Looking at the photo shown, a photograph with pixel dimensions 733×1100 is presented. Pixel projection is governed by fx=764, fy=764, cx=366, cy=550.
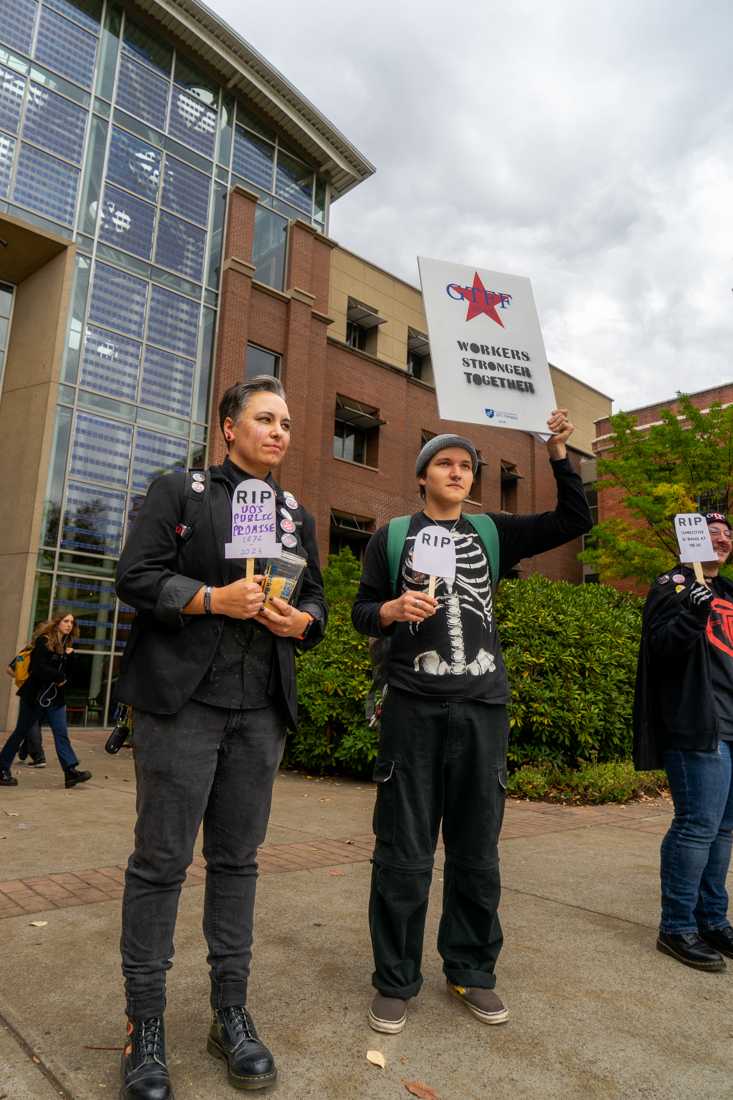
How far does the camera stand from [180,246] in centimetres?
1941

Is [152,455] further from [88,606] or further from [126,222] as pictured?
[126,222]

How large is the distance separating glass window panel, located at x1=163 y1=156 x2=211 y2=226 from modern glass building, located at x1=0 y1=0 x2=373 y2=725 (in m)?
0.05

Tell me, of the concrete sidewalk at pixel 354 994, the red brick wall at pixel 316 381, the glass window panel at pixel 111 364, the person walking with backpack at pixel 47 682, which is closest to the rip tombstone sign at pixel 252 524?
the concrete sidewalk at pixel 354 994

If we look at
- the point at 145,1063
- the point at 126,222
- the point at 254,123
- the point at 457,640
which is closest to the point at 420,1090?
the point at 145,1063

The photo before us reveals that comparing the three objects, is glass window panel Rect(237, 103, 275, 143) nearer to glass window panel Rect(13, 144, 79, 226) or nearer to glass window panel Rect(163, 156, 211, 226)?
glass window panel Rect(163, 156, 211, 226)

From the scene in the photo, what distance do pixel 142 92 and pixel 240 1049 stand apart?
859 inches

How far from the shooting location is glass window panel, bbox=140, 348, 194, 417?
18.4 meters

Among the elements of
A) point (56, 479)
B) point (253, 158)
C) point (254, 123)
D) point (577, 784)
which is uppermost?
point (254, 123)

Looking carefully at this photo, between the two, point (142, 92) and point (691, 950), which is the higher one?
point (142, 92)

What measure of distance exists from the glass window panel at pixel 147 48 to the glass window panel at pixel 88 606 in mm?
13231

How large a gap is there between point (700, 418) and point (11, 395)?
55.9ft

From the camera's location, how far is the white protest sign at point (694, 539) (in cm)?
341

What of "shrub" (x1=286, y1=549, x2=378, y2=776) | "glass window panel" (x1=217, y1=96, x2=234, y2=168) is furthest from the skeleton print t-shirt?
"glass window panel" (x1=217, y1=96, x2=234, y2=168)

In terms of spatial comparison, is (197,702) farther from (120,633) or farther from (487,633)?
(120,633)
